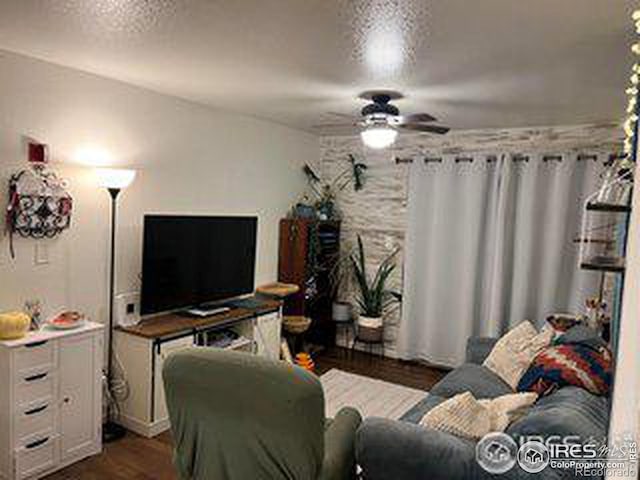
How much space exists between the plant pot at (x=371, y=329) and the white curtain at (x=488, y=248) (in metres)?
0.25

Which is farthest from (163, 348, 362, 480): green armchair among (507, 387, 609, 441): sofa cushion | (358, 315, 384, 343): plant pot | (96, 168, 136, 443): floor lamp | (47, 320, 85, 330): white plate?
(358, 315, 384, 343): plant pot

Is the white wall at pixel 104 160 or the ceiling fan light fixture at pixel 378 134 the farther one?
the ceiling fan light fixture at pixel 378 134

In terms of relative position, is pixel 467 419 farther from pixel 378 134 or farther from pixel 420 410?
pixel 378 134

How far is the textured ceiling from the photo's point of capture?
188 cm

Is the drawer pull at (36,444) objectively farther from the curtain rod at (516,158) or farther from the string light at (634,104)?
the curtain rod at (516,158)

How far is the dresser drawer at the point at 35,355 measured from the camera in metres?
2.53

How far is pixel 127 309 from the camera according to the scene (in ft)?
10.9

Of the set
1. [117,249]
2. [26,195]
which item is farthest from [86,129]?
[117,249]

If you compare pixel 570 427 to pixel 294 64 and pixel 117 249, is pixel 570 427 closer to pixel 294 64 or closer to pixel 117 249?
pixel 294 64

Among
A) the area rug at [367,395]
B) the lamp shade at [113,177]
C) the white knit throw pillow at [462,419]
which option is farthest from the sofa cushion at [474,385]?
the lamp shade at [113,177]

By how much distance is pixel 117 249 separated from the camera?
336 cm

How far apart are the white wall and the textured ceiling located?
7.8 inches

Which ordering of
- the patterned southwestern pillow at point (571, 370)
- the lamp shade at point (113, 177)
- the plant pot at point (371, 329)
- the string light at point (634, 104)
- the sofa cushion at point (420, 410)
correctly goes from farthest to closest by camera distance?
the plant pot at point (371, 329) < the lamp shade at point (113, 177) < the sofa cushion at point (420, 410) < the patterned southwestern pillow at point (571, 370) < the string light at point (634, 104)

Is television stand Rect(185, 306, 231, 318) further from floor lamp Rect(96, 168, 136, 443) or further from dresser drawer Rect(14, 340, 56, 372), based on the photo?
dresser drawer Rect(14, 340, 56, 372)
